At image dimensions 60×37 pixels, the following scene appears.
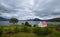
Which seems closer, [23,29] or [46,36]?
[46,36]

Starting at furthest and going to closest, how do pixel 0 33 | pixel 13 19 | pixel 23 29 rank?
pixel 13 19 → pixel 23 29 → pixel 0 33

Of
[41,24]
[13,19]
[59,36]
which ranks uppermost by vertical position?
[13,19]

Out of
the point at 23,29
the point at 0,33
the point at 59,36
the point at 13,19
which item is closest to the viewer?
the point at 59,36

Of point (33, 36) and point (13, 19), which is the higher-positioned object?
point (13, 19)

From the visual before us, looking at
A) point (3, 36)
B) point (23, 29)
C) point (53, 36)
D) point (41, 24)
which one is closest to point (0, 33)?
point (3, 36)

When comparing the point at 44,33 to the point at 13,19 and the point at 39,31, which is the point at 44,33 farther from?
the point at 13,19

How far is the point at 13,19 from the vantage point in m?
32.3

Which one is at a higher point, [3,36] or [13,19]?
[13,19]

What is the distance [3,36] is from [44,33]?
4282 millimetres

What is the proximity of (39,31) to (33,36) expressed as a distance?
59.4 inches

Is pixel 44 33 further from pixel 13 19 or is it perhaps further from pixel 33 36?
pixel 13 19

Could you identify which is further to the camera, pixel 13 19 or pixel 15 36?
pixel 13 19

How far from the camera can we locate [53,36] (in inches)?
491

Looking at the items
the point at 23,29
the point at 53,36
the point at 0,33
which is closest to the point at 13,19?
the point at 23,29
